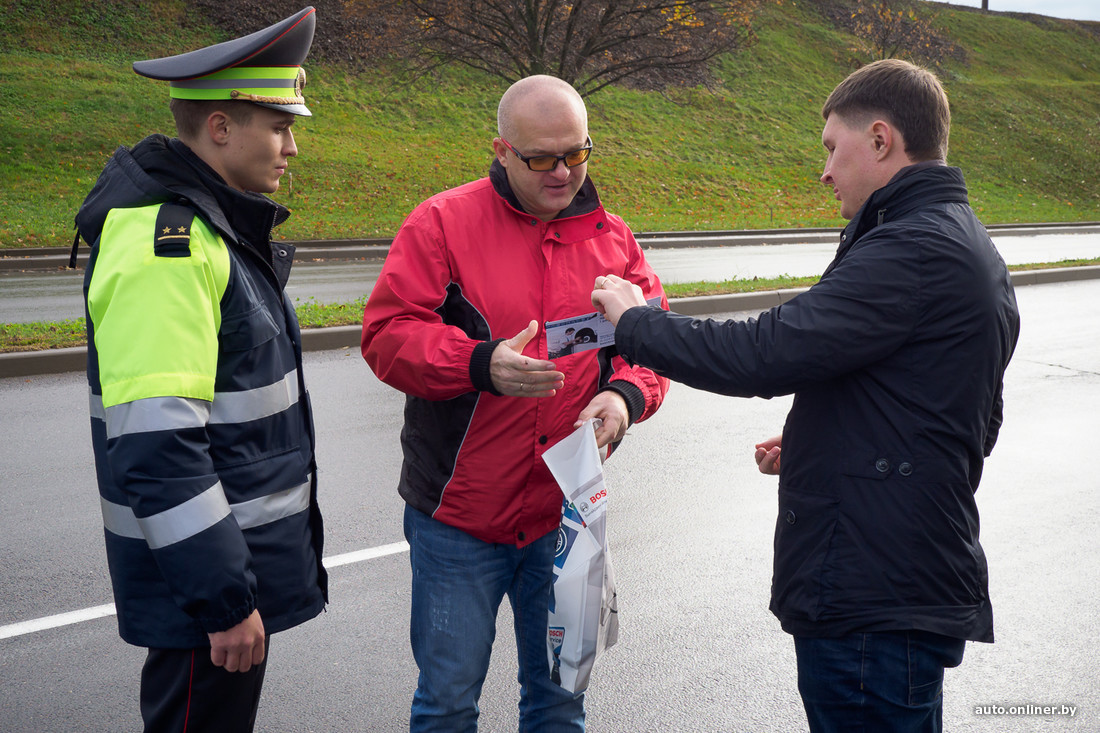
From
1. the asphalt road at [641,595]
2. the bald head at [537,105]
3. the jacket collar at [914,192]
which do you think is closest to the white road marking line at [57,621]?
the asphalt road at [641,595]

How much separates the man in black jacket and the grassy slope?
15.8 m

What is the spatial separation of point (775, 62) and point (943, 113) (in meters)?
37.7

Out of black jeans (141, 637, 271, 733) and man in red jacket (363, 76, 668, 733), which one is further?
man in red jacket (363, 76, 668, 733)

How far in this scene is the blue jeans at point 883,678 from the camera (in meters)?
1.93

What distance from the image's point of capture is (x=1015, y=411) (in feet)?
23.1

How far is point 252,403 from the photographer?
201cm

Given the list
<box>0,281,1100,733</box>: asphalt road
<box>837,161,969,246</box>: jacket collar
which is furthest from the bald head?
<box>0,281,1100,733</box>: asphalt road

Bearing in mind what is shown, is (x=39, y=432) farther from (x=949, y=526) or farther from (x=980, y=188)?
(x=980, y=188)

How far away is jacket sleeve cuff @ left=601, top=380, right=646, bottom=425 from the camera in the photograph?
98.3 inches

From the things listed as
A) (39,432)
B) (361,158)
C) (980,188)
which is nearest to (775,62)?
(980,188)

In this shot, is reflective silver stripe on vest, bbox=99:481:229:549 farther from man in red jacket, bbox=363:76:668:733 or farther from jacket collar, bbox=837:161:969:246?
jacket collar, bbox=837:161:969:246

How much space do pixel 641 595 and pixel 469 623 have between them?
1826mm

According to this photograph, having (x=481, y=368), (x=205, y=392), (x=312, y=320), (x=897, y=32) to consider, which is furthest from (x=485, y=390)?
(x=897, y=32)

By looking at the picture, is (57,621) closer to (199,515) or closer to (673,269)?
(199,515)
